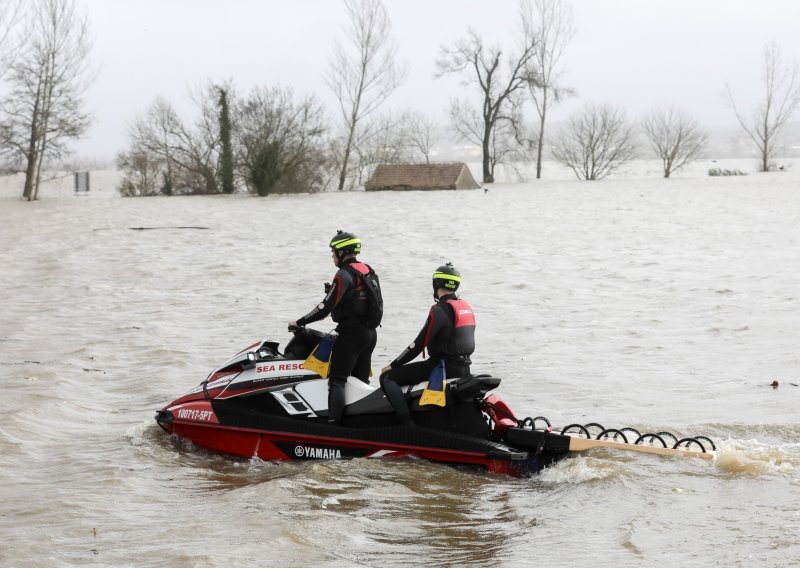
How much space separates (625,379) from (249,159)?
32.8 meters

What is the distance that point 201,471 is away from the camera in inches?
317

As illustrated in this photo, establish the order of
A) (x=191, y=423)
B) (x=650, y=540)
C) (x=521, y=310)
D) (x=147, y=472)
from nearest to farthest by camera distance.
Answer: (x=650, y=540)
(x=147, y=472)
(x=191, y=423)
(x=521, y=310)

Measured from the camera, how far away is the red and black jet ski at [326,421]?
25.3 feet

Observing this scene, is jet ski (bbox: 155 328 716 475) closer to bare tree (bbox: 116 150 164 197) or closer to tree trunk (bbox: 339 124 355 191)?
bare tree (bbox: 116 150 164 197)

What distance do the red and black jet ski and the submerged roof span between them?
4105 cm

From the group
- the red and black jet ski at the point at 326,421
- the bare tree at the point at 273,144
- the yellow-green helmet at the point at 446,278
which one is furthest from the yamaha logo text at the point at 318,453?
the bare tree at the point at 273,144

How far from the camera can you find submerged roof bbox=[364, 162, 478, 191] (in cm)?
4941

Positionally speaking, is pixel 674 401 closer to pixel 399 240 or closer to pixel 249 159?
pixel 399 240

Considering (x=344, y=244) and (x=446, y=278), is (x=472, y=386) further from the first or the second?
(x=344, y=244)

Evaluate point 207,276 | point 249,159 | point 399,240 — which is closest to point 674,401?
point 207,276

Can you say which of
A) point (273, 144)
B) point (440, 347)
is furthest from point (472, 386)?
point (273, 144)

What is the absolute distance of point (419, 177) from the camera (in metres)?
50.1

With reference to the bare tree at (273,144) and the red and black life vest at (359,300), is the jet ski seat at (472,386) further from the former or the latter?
the bare tree at (273,144)

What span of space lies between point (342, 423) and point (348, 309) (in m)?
0.97
